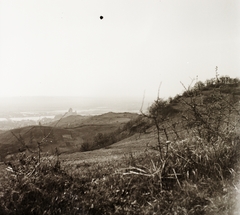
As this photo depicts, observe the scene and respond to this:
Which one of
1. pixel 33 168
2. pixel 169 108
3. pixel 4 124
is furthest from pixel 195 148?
pixel 4 124

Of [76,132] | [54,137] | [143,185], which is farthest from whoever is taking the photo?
[76,132]

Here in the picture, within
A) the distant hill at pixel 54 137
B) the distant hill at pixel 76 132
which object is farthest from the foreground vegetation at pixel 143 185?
the distant hill at pixel 54 137

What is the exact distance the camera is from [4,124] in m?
27.4

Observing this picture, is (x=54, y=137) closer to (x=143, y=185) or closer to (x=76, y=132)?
(x=76, y=132)

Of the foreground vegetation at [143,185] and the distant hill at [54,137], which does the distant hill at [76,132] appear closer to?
the distant hill at [54,137]

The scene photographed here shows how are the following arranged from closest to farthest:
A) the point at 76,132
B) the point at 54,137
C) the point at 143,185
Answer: the point at 143,185 < the point at 54,137 < the point at 76,132

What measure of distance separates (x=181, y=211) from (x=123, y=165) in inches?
72.1

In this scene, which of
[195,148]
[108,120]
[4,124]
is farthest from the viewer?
[4,124]

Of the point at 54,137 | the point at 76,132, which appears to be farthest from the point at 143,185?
the point at 76,132

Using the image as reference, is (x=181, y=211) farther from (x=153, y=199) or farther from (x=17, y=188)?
(x=17, y=188)

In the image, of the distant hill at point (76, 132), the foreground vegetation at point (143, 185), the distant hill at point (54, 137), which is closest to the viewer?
the foreground vegetation at point (143, 185)

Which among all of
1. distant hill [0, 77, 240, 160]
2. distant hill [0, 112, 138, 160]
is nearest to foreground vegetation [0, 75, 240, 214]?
distant hill [0, 77, 240, 160]

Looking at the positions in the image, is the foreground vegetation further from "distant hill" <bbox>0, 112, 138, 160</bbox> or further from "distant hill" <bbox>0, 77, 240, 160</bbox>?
"distant hill" <bbox>0, 112, 138, 160</bbox>

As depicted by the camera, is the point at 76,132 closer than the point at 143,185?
No
